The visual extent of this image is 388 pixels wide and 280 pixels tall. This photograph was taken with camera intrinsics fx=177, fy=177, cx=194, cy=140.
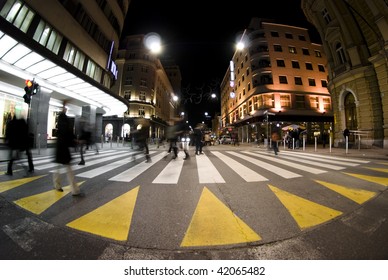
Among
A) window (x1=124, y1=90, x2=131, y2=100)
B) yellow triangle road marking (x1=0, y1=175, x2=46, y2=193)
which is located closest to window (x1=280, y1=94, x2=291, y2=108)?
window (x1=124, y1=90, x2=131, y2=100)

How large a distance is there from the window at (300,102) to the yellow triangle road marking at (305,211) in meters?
36.1

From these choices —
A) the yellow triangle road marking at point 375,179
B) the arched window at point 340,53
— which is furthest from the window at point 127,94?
the yellow triangle road marking at point 375,179

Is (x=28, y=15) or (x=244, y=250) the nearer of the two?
(x=244, y=250)

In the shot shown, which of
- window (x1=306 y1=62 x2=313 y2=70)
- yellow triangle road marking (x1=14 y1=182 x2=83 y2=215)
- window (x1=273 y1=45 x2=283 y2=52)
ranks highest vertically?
window (x1=273 y1=45 x2=283 y2=52)

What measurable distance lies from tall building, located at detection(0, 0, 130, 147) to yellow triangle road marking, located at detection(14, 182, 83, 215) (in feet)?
24.6

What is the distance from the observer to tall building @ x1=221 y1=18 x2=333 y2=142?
33.3m

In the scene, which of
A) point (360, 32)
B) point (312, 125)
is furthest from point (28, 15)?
point (312, 125)

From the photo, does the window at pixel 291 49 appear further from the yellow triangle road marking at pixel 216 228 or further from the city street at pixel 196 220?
the yellow triangle road marking at pixel 216 228

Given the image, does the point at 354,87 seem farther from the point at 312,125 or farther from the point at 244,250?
the point at 244,250

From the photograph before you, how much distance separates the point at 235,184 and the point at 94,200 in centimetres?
296

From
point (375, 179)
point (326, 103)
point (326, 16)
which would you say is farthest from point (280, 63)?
point (375, 179)

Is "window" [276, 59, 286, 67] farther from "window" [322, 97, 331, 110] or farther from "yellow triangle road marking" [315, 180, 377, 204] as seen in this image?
"yellow triangle road marking" [315, 180, 377, 204]

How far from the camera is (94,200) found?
3.21 metres

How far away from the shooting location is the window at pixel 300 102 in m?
33.9
